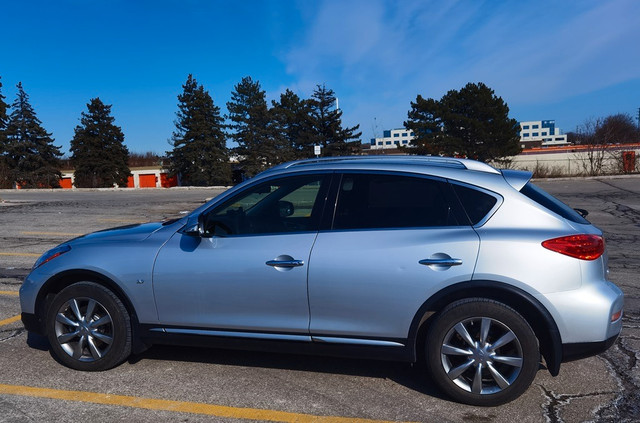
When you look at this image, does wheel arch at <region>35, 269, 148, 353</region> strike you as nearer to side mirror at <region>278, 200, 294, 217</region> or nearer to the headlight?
the headlight

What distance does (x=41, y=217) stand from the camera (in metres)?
16.4

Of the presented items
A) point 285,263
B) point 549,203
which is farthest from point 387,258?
point 549,203

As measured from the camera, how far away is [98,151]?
59.8 meters

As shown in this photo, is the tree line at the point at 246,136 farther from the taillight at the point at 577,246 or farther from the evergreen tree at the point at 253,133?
the taillight at the point at 577,246

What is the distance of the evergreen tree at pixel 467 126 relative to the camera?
44406 mm

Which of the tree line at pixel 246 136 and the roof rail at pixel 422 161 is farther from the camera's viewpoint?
the tree line at pixel 246 136

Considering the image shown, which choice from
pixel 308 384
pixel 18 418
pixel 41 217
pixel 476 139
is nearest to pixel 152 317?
pixel 18 418

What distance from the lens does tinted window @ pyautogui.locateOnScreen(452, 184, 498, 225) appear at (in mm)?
3568

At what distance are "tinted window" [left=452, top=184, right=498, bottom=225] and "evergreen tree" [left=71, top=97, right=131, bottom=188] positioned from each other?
200 feet

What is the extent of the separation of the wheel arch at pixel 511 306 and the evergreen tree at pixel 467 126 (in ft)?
137

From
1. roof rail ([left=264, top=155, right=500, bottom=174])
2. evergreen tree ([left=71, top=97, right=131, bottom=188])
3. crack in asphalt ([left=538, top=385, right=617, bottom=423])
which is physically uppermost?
evergreen tree ([left=71, top=97, right=131, bottom=188])

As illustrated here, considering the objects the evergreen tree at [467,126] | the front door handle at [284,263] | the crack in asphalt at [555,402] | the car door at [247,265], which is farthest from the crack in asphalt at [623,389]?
the evergreen tree at [467,126]

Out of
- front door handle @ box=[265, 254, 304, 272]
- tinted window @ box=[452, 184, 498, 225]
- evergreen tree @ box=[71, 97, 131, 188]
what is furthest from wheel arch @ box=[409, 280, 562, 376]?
evergreen tree @ box=[71, 97, 131, 188]

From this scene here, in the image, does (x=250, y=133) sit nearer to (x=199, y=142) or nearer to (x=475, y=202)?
(x=199, y=142)
